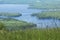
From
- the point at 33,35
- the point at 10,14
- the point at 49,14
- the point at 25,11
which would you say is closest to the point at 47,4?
the point at 49,14

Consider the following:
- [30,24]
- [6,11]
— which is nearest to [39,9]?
[30,24]

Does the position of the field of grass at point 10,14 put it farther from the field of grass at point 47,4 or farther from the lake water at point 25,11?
the field of grass at point 47,4

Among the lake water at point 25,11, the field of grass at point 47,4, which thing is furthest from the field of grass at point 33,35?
the field of grass at point 47,4

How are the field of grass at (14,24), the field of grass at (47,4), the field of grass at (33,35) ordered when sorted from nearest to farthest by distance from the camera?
1. the field of grass at (33,35)
2. the field of grass at (14,24)
3. the field of grass at (47,4)

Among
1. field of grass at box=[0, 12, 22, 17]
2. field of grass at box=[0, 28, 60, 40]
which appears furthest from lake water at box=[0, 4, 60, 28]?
field of grass at box=[0, 28, 60, 40]

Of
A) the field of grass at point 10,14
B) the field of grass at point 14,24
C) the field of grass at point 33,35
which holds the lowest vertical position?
the field of grass at point 14,24

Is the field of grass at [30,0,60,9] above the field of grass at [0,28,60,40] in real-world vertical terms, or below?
above

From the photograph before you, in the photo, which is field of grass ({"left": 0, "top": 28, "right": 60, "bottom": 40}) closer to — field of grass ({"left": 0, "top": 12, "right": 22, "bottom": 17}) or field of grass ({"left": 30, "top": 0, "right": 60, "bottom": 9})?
field of grass ({"left": 0, "top": 12, "right": 22, "bottom": 17})

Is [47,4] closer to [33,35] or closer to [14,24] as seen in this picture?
[14,24]

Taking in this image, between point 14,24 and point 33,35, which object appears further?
point 14,24
